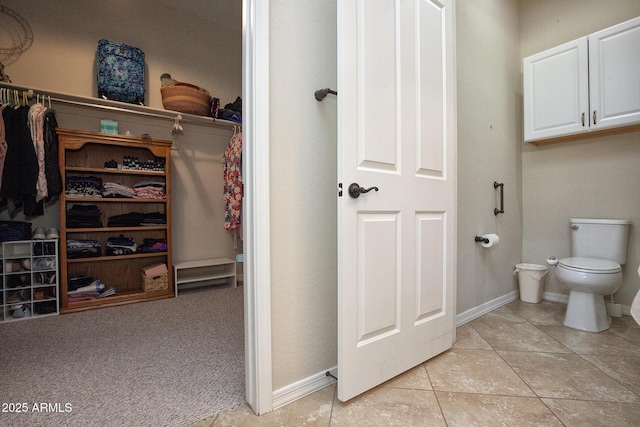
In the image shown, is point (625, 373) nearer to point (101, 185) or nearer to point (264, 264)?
point (264, 264)

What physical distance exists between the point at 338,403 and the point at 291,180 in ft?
3.23

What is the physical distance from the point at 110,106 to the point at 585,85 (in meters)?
3.98

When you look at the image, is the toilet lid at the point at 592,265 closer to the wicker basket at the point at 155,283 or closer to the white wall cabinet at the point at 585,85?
the white wall cabinet at the point at 585,85

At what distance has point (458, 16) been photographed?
2.06 metres

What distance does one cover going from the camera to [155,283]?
2.69 m

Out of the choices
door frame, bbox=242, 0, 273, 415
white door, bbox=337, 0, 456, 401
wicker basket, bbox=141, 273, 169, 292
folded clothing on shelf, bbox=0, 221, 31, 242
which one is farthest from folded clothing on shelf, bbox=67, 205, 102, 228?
white door, bbox=337, 0, 456, 401

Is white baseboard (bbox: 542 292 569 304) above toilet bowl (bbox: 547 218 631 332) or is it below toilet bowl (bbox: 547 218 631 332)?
below

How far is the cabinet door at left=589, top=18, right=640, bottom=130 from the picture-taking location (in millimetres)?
1991

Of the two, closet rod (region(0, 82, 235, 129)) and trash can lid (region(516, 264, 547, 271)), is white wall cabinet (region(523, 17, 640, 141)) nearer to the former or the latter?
trash can lid (region(516, 264, 547, 271))

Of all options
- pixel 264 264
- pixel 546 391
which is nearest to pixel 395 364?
pixel 546 391

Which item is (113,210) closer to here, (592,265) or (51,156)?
(51,156)

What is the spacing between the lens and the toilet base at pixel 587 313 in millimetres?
1915

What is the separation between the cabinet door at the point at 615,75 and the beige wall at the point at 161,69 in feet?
11.1

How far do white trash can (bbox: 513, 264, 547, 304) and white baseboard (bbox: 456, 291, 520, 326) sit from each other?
0.32 ft
